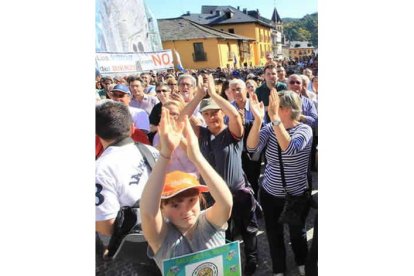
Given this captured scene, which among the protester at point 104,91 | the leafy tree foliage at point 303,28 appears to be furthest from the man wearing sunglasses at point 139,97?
the leafy tree foliage at point 303,28

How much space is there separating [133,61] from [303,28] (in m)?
0.86

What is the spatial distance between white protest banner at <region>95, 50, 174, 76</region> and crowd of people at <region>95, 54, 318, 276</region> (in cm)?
10

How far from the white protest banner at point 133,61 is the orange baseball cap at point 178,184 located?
1.93 feet

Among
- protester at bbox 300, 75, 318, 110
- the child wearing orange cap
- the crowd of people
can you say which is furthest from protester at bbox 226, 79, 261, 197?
the child wearing orange cap

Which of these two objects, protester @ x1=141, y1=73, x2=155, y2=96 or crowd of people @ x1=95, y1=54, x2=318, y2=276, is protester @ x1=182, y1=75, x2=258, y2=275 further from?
protester @ x1=141, y1=73, x2=155, y2=96

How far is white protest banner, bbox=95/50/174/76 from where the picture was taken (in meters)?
1.59

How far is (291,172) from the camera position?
6.59 ft

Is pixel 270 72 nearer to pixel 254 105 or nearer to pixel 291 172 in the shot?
pixel 254 105

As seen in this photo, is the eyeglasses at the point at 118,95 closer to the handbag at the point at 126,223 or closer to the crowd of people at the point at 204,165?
the crowd of people at the point at 204,165

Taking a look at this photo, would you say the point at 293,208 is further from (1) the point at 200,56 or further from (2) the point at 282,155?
(1) the point at 200,56

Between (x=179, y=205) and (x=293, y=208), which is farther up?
(x=179, y=205)

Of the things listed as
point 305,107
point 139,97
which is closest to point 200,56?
point 305,107

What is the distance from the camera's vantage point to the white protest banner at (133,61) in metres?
1.59

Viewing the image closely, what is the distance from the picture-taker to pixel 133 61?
6.03ft
